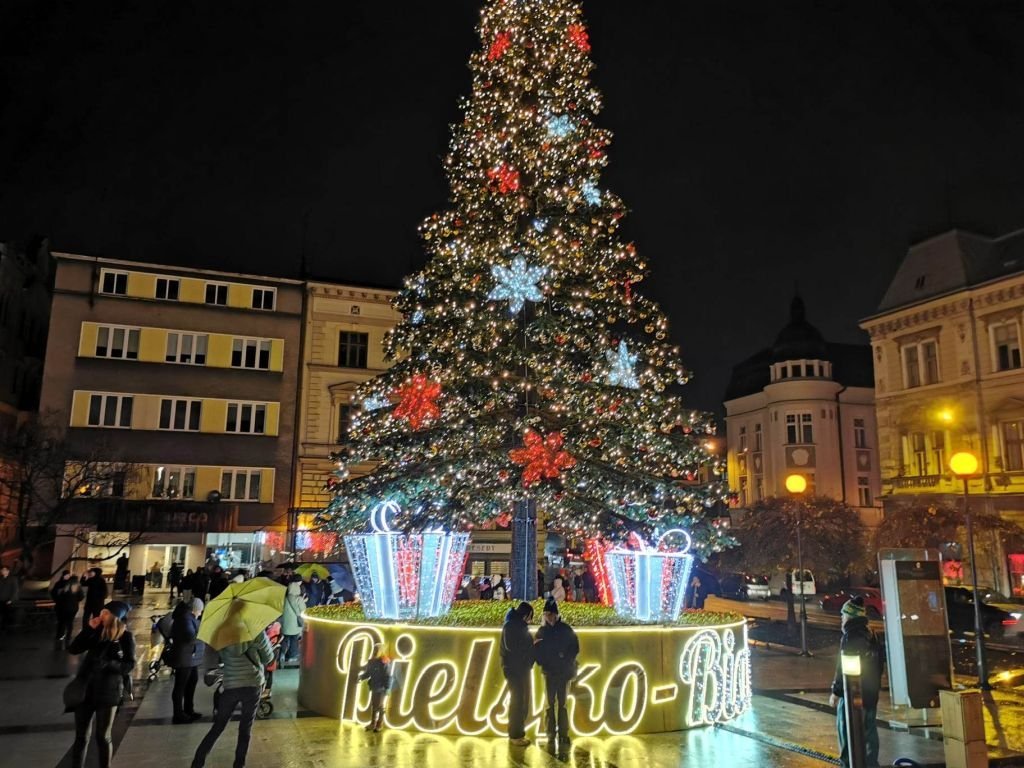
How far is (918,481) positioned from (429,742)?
35177mm

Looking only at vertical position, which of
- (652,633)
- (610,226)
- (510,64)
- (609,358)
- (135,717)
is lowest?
(135,717)

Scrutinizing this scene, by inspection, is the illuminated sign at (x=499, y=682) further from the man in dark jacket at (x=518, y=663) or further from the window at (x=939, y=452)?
the window at (x=939, y=452)

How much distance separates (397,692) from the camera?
412 inches

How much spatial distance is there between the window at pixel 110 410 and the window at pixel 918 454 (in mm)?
36893

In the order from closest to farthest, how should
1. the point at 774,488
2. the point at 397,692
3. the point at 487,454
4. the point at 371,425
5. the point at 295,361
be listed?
→ the point at 397,692, the point at 487,454, the point at 371,425, the point at 295,361, the point at 774,488

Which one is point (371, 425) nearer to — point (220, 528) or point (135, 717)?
point (135, 717)

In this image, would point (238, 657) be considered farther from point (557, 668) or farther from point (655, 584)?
point (655, 584)

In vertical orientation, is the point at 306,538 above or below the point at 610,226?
below

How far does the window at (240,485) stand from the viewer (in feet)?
118

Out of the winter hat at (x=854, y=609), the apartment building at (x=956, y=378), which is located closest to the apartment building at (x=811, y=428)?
the apartment building at (x=956, y=378)

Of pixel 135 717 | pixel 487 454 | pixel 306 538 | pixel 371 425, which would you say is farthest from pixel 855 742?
pixel 306 538

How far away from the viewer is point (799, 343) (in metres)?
56.8

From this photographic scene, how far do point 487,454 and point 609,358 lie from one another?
118 inches

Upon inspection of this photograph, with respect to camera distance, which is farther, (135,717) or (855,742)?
(135,717)
